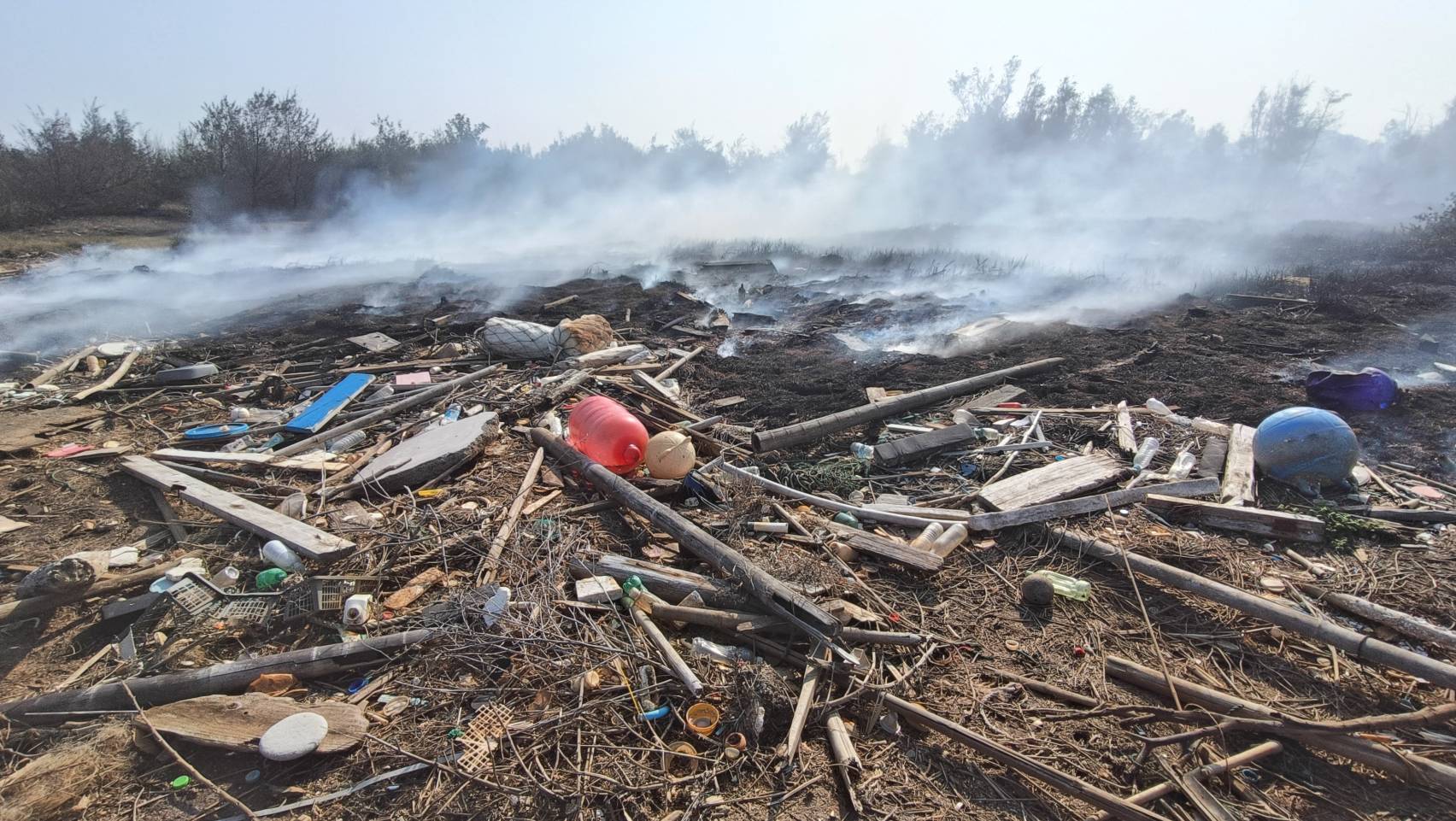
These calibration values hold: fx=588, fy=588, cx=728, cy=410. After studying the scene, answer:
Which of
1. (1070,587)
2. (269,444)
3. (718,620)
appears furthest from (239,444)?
(1070,587)

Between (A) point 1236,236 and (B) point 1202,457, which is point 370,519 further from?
(A) point 1236,236

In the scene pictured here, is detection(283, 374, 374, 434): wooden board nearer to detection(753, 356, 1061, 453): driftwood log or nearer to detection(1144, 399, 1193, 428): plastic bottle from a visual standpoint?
detection(753, 356, 1061, 453): driftwood log

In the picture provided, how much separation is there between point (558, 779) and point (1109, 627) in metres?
3.42

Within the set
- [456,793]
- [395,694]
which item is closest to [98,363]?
[395,694]

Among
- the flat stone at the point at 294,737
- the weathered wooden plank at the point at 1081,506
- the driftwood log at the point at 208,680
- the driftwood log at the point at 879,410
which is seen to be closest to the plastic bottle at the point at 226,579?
the driftwood log at the point at 208,680

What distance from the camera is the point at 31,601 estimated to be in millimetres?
3547

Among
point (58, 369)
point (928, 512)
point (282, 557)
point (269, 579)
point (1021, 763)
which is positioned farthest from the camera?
point (58, 369)

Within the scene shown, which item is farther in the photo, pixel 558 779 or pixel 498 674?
pixel 498 674

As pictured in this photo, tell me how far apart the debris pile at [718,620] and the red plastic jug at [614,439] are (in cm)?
5

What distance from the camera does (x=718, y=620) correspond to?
3.54 metres

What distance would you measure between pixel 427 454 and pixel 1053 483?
5.73m

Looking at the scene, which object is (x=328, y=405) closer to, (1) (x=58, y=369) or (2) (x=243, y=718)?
(1) (x=58, y=369)

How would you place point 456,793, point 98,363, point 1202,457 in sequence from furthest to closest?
1. point 98,363
2. point 1202,457
3. point 456,793

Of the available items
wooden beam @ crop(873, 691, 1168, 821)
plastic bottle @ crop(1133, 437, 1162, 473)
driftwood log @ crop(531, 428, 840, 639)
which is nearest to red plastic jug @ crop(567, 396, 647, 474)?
driftwood log @ crop(531, 428, 840, 639)
